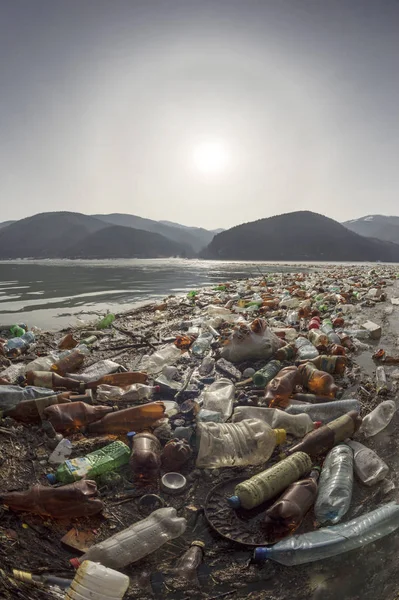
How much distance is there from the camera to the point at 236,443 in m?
2.35

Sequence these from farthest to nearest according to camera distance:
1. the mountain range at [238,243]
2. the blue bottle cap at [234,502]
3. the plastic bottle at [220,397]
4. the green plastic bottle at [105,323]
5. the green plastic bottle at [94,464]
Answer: the mountain range at [238,243], the green plastic bottle at [105,323], the plastic bottle at [220,397], the green plastic bottle at [94,464], the blue bottle cap at [234,502]

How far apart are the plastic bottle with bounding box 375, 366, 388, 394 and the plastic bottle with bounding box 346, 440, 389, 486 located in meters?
1.16

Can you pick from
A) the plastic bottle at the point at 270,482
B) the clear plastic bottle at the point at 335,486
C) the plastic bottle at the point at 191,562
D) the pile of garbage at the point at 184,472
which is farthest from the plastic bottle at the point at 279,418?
the plastic bottle at the point at 191,562

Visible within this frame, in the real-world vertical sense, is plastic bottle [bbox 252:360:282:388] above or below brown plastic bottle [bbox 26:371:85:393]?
below

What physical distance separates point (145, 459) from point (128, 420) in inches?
21.4

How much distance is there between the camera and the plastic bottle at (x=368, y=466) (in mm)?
2000

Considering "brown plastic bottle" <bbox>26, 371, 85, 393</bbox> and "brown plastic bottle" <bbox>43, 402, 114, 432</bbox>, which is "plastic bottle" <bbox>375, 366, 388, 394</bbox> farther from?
"brown plastic bottle" <bbox>26, 371, 85, 393</bbox>

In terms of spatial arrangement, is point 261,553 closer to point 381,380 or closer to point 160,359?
point 381,380

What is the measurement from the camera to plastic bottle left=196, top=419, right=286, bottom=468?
2.26 m

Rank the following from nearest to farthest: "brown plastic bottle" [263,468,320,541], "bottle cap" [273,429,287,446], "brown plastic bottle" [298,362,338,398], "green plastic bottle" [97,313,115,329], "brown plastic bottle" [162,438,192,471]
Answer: "brown plastic bottle" [263,468,320,541] → "brown plastic bottle" [162,438,192,471] → "bottle cap" [273,429,287,446] → "brown plastic bottle" [298,362,338,398] → "green plastic bottle" [97,313,115,329]

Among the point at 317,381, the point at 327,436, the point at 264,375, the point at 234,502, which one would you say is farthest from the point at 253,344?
the point at 234,502

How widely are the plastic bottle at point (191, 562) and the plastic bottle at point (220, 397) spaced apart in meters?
1.22

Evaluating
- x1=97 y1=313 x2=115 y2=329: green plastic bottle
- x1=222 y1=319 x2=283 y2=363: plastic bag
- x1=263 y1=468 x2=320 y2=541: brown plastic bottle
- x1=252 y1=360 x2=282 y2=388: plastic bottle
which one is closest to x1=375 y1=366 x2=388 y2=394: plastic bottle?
x1=252 y1=360 x2=282 y2=388: plastic bottle

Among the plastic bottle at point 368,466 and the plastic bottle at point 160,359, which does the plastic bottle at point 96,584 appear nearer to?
the plastic bottle at point 368,466
